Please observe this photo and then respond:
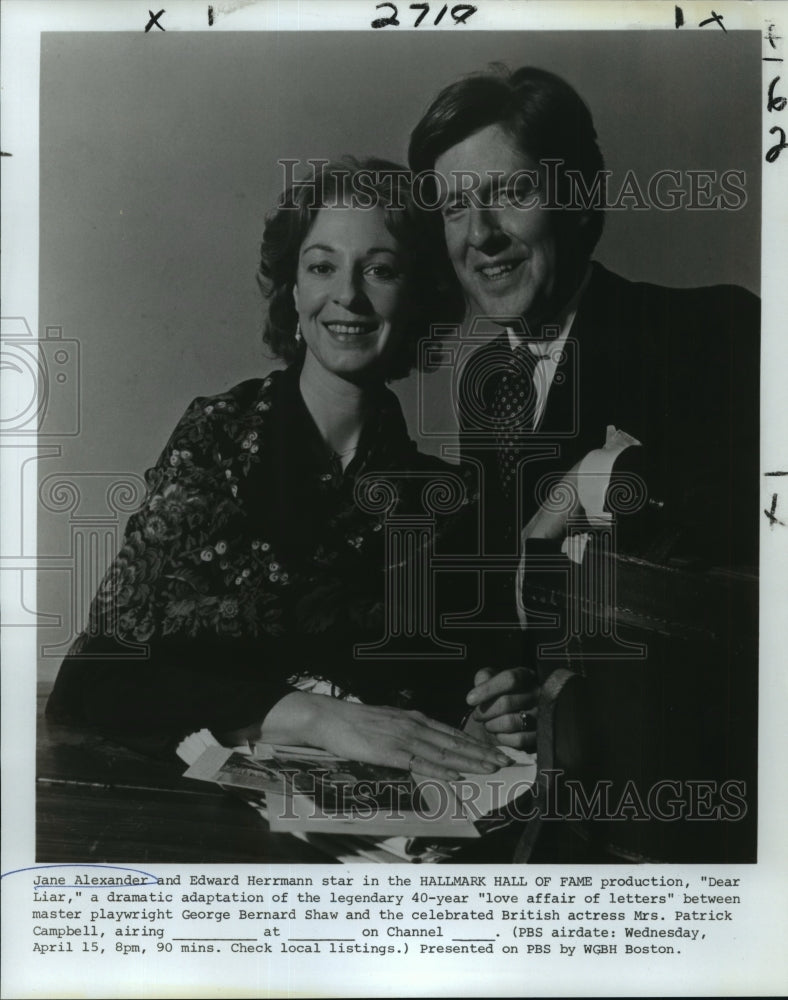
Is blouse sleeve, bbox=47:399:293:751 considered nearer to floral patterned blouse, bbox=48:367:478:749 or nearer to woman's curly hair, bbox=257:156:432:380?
floral patterned blouse, bbox=48:367:478:749

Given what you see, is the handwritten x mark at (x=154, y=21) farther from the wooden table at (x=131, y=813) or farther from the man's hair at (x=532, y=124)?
the wooden table at (x=131, y=813)

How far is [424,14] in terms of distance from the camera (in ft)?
7.48

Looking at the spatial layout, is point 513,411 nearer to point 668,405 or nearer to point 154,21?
point 668,405

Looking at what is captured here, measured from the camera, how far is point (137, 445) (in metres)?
2.29

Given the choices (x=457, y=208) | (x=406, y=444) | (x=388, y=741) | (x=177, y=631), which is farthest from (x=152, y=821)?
(x=457, y=208)

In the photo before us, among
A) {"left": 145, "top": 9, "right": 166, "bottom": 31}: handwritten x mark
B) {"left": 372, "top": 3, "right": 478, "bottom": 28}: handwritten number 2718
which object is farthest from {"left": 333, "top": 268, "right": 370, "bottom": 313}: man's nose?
{"left": 145, "top": 9, "right": 166, "bottom": 31}: handwritten x mark

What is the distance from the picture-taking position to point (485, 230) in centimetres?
228

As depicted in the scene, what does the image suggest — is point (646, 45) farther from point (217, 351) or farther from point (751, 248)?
point (217, 351)

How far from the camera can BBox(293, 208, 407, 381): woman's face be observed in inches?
89.6

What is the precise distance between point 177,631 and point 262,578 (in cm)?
25

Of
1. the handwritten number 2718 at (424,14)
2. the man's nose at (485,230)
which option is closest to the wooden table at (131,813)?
the man's nose at (485,230)

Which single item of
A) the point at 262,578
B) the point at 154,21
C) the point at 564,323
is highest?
the point at 154,21

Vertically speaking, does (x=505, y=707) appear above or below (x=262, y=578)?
below

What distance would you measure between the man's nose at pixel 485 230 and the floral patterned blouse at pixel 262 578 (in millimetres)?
459
